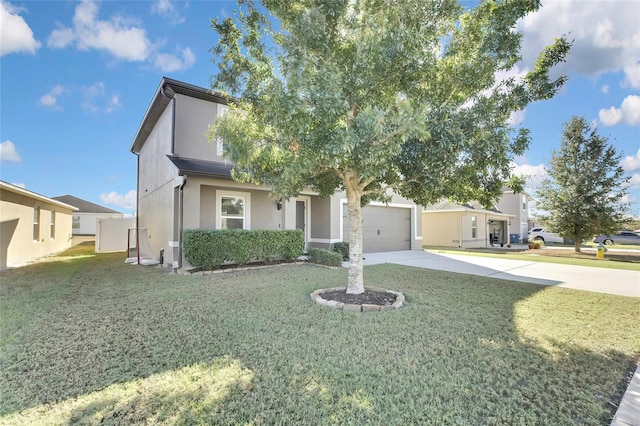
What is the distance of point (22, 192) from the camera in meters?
11.4

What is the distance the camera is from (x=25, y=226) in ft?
40.6

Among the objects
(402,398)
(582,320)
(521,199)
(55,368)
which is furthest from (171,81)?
(521,199)

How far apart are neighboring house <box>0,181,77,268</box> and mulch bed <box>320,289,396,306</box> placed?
37.1 ft

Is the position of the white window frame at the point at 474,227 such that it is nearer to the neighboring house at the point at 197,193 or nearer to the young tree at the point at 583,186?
the young tree at the point at 583,186

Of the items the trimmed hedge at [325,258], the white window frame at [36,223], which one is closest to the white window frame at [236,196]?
the trimmed hedge at [325,258]

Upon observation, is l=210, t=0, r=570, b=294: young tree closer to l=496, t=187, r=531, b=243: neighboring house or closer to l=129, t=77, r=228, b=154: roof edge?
l=129, t=77, r=228, b=154: roof edge

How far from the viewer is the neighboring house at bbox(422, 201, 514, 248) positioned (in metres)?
21.1

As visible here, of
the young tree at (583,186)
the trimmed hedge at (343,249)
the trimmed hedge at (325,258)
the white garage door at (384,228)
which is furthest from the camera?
the young tree at (583,186)

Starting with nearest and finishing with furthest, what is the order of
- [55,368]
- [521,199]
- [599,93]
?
1. [55,368]
2. [599,93]
3. [521,199]

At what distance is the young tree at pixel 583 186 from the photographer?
53.1 feet

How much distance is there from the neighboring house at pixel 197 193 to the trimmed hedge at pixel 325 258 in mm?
1397

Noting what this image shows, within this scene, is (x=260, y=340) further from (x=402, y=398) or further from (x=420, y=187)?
(x=420, y=187)

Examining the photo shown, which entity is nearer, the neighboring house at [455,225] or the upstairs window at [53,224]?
the upstairs window at [53,224]

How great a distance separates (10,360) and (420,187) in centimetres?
639
